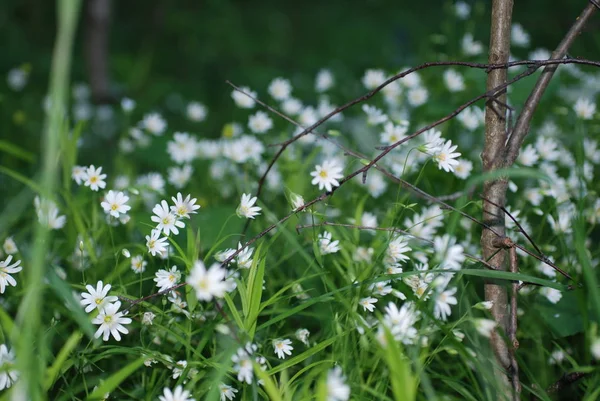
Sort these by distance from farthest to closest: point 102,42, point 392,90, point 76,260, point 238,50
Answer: point 238,50 → point 102,42 → point 392,90 → point 76,260

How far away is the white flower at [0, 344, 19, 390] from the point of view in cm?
94

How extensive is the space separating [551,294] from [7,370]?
1063mm

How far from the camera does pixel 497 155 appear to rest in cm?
116

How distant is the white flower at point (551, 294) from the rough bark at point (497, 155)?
166mm

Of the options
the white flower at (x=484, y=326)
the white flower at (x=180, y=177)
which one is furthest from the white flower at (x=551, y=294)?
the white flower at (x=180, y=177)

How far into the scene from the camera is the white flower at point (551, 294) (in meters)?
1.25

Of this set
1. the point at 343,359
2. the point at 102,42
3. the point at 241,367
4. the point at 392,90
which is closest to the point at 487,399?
the point at 343,359

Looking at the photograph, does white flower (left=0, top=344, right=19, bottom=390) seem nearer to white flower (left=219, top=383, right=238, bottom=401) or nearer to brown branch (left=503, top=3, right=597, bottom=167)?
white flower (left=219, top=383, right=238, bottom=401)

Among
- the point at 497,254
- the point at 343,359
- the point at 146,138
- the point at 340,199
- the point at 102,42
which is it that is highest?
the point at 102,42

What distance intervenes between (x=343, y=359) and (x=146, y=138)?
4.89 ft

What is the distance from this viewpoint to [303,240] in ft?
5.04

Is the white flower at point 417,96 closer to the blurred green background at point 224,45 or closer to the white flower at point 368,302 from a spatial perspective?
the blurred green background at point 224,45

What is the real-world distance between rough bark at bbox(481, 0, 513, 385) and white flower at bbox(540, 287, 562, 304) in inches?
6.5

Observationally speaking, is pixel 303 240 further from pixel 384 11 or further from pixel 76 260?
pixel 384 11
